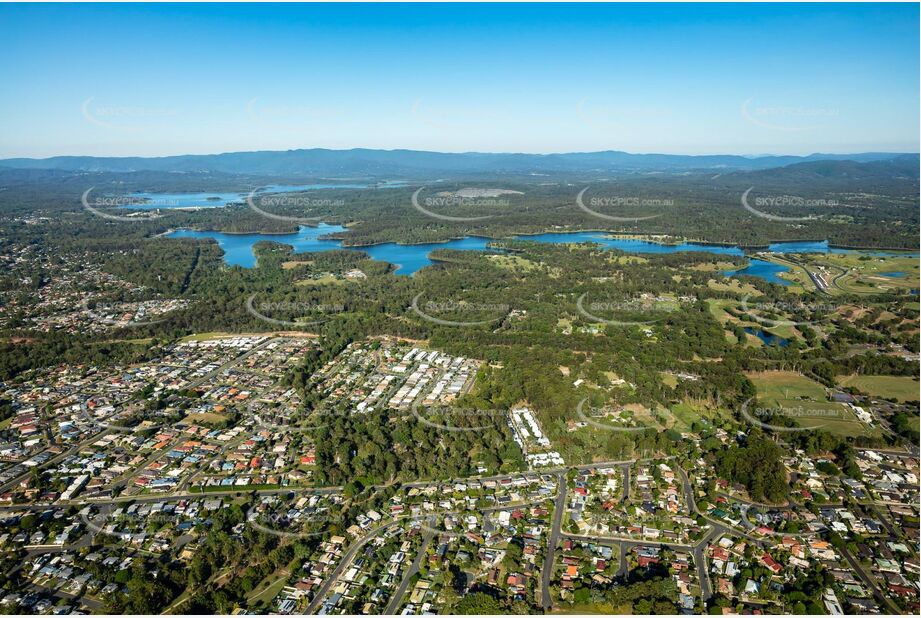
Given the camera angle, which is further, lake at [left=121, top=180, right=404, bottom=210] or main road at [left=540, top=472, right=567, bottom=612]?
lake at [left=121, top=180, right=404, bottom=210]

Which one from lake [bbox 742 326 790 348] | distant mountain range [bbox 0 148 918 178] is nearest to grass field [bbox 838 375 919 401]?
lake [bbox 742 326 790 348]

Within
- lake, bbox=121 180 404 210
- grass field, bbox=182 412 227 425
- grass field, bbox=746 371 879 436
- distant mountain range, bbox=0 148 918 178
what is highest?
distant mountain range, bbox=0 148 918 178

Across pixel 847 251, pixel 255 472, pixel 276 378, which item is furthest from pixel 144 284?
pixel 847 251

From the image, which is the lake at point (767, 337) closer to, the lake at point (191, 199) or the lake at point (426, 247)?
the lake at point (426, 247)

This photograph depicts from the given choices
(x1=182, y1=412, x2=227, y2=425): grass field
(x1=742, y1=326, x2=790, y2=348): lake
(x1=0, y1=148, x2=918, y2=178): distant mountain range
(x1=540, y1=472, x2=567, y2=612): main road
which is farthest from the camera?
(x1=0, y1=148, x2=918, y2=178): distant mountain range

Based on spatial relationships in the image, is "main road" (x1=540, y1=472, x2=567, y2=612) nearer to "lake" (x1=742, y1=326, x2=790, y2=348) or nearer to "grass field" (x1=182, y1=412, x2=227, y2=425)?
"grass field" (x1=182, y1=412, x2=227, y2=425)

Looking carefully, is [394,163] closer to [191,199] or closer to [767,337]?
[191,199]

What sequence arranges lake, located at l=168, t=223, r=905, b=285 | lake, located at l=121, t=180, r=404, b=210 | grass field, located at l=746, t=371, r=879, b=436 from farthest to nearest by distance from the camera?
lake, located at l=121, t=180, r=404, b=210 < lake, located at l=168, t=223, r=905, b=285 < grass field, located at l=746, t=371, r=879, b=436
